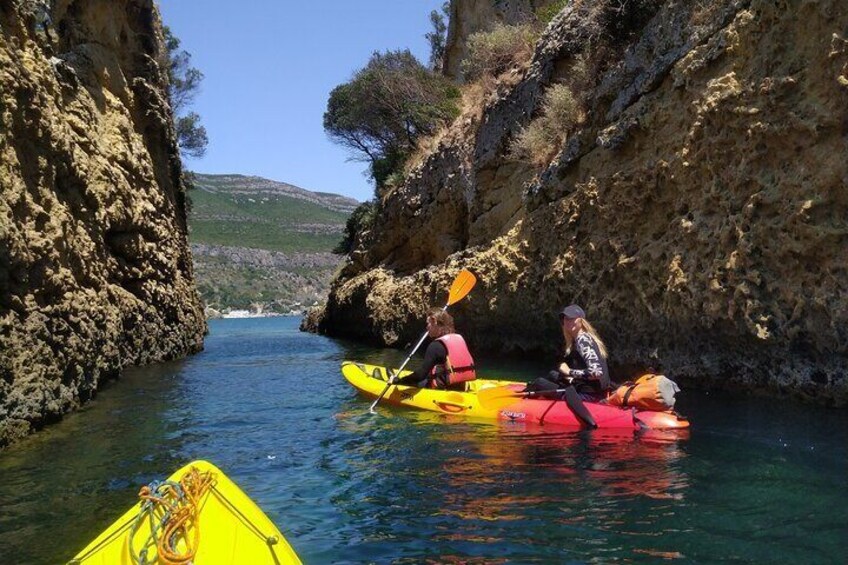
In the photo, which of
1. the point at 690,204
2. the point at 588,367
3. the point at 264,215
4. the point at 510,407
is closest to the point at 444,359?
the point at 510,407

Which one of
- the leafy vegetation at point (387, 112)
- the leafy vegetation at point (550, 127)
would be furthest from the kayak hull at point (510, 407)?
the leafy vegetation at point (387, 112)

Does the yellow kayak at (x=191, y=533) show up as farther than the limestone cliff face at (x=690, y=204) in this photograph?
No

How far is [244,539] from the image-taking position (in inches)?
147

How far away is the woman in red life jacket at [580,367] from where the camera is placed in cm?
790

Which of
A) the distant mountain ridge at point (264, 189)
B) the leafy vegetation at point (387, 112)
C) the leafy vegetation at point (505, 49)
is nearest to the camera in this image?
the leafy vegetation at point (505, 49)

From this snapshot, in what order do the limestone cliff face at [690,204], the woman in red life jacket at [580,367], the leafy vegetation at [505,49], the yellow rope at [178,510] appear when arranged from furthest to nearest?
the leafy vegetation at [505,49], the woman in red life jacket at [580,367], the limestone cliff face at [690,204], the yellow rope at [178,510]

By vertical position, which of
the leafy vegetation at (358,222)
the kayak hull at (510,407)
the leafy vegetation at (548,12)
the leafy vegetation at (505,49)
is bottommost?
the kayak hull at (510,407)

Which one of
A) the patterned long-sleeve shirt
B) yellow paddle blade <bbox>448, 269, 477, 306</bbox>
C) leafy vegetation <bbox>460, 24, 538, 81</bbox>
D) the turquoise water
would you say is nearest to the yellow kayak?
the turquoise water

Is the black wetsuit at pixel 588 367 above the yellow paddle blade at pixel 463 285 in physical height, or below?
below

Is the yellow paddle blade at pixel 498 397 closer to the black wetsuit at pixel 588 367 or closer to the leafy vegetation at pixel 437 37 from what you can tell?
the black wetsuit at pixel 588 367

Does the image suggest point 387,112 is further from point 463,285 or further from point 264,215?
point 264,215

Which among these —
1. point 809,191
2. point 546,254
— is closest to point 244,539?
point 809,191

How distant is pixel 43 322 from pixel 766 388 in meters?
8.16

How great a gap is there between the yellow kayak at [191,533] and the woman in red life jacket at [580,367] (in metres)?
4.55
